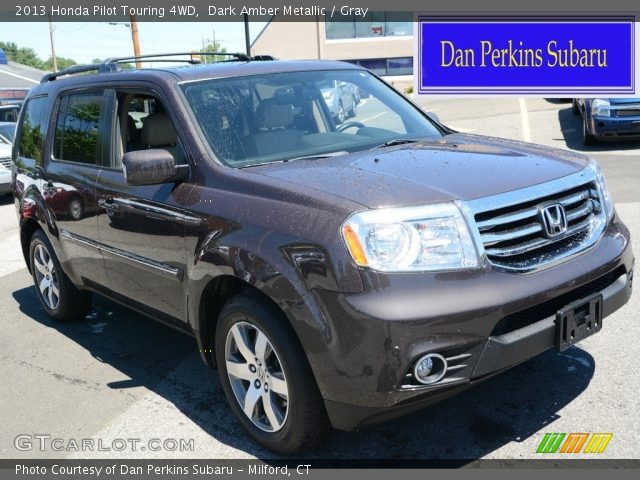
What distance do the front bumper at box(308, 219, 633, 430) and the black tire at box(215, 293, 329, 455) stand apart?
0.15 meters

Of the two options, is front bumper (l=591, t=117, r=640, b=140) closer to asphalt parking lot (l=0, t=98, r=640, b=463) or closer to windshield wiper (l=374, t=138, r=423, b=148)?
asphalt parking lot (l=0, t=98, r=640, b=463)

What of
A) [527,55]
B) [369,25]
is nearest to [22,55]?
[369,25]

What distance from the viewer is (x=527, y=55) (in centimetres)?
2002

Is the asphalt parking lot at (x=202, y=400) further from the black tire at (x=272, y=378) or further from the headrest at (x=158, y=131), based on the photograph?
the headrest at (x=158, y=131)

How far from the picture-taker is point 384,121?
4.46 metres

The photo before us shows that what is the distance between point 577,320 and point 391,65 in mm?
50351

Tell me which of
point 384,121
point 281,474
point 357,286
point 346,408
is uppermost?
point 384,121

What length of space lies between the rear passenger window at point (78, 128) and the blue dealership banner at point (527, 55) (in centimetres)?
1211

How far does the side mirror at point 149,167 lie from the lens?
11.7ft

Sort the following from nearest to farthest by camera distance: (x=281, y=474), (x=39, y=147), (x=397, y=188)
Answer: (x=397, y=188) → (x=281, y=474) → (x=39, y=147)

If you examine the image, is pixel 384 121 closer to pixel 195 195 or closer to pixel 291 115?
pixel 291 115

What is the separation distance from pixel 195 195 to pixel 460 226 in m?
1.45

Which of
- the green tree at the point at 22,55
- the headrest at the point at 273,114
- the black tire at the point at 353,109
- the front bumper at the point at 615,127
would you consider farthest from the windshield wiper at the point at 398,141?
the green tree at the point at 22,55

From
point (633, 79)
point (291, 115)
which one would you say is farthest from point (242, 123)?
point (633, 79)
